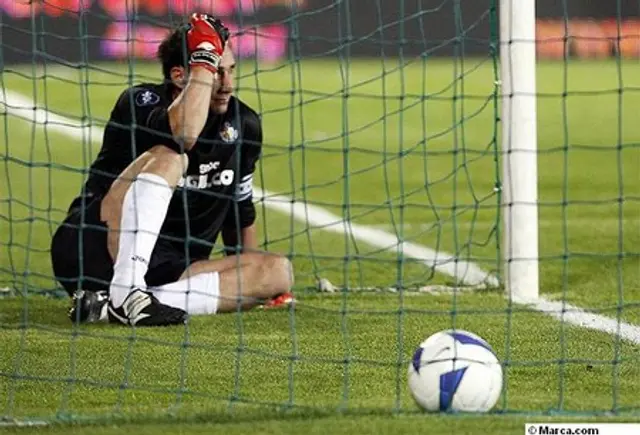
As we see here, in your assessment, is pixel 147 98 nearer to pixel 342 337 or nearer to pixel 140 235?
pixel 140 235

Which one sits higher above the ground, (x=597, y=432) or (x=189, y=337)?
(x=189, y=337)

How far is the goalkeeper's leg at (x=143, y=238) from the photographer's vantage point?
242 inches

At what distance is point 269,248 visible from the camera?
29.0 feet

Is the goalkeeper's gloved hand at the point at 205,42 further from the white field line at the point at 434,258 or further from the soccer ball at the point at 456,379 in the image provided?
the soccer ball at the point at 456,379

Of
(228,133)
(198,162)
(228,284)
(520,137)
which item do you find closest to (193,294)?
(228,284)

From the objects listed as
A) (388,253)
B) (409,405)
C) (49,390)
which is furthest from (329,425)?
(388,253)

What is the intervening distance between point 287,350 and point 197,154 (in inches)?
45.9

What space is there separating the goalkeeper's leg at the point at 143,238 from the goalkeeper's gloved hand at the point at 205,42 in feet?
1.65

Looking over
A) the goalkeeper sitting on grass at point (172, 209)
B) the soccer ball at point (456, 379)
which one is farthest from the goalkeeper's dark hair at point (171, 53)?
the soccer ball at point (456, 379)

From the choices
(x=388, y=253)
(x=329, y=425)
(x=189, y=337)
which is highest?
(x=388, y=253)

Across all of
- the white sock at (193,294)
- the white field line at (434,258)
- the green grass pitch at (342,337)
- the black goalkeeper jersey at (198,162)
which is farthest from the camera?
the black goalkeeper jersey at (198,162)

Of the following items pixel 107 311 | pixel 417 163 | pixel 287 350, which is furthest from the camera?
pixel 417 163

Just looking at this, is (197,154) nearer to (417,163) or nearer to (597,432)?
(597,432)

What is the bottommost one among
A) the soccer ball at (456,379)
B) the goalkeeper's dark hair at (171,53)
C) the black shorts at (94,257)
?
Result: the soccer ball at (456,379)
